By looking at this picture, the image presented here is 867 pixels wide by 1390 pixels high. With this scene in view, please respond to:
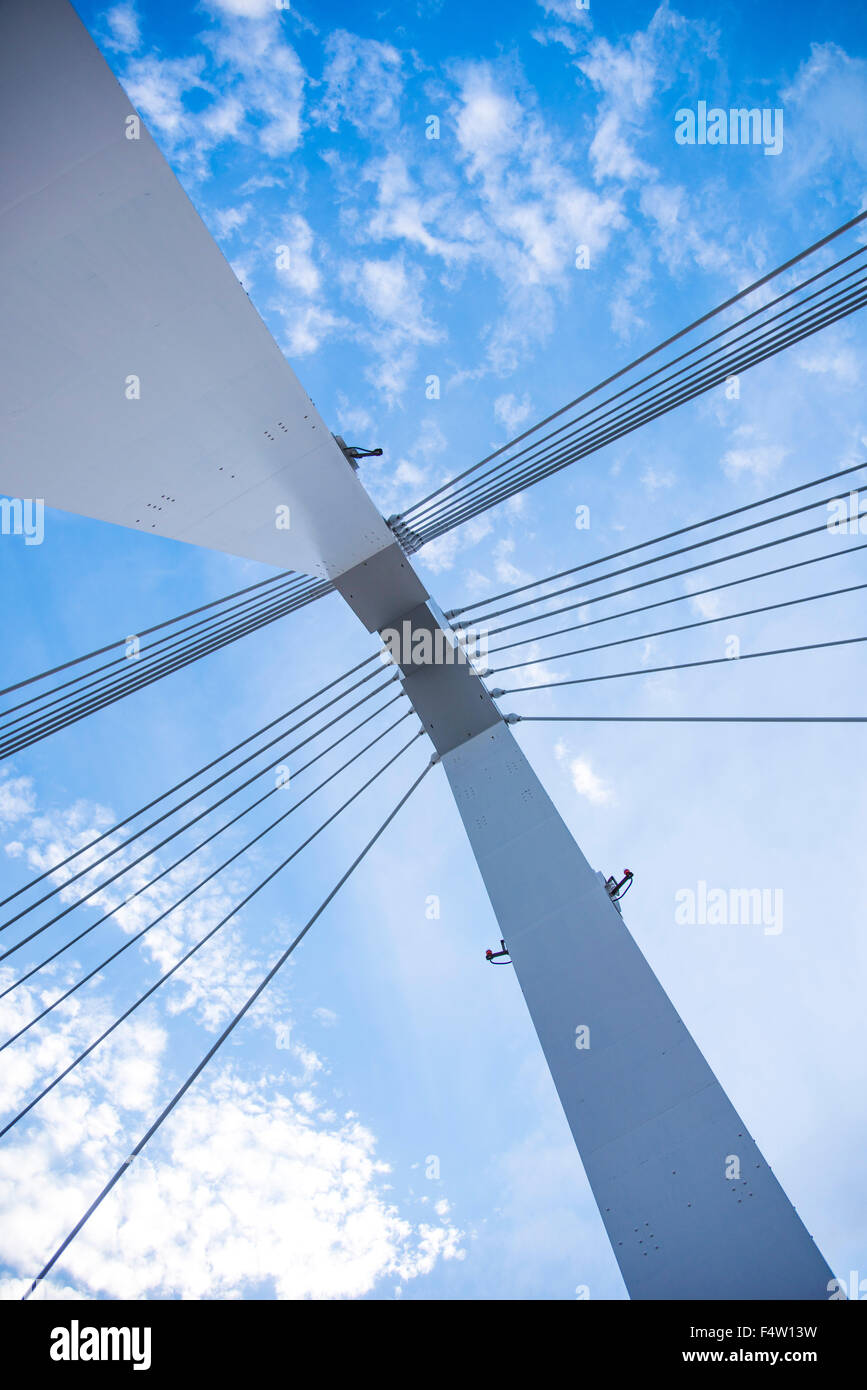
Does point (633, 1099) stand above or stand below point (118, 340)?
below

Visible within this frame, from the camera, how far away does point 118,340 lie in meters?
4.19

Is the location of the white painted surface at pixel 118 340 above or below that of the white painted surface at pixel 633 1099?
above

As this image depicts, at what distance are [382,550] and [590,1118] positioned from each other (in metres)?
5.42

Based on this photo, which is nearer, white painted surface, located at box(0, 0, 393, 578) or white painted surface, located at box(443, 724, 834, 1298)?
white painted surface, located at box(0, 0, 393, 578)

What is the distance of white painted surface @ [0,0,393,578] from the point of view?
319cm

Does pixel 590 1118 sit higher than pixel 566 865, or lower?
lower

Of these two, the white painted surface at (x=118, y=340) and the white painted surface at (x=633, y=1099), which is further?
the white painted surface at (x=633, y=1099)

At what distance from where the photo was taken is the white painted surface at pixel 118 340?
3189 millimetres

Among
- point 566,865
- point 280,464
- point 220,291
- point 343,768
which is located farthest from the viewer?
point 343,768

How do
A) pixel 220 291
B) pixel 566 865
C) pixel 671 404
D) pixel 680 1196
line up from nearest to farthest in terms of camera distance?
pixel 680 1196, pixel 220 291, pixel 566 865, pixel 671 404

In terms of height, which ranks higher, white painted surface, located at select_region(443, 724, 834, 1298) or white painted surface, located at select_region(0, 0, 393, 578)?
white painted surface, located at select_region(0, 0, 393, 578)

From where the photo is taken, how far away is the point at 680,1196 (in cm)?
381
